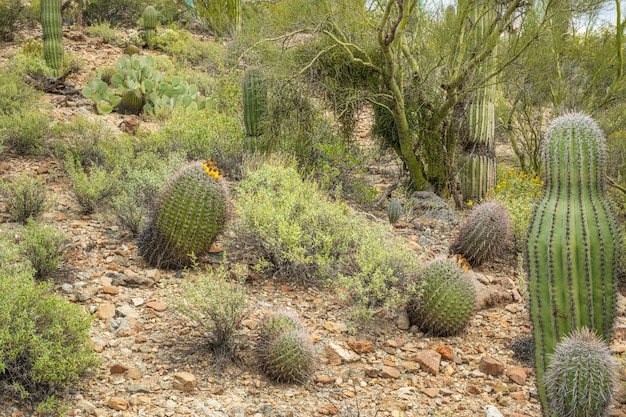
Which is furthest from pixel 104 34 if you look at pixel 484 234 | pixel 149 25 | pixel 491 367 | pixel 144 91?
pixel 491 367

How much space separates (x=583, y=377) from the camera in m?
3.05

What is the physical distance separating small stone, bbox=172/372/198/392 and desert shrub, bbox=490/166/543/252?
3796 millimetres

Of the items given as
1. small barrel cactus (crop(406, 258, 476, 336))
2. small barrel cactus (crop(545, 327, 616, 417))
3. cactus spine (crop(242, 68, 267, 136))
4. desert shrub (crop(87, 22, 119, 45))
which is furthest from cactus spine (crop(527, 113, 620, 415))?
desert shrub (crop(87, 22, 119, 45))

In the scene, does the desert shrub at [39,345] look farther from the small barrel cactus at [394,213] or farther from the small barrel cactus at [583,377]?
the small barrel cactus at [394,213]

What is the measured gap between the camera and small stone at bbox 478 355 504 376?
4.29 metres

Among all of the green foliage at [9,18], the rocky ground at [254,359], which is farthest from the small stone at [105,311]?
the green foliage at [9,18]

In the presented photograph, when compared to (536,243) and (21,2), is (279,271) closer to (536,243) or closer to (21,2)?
(536,243)

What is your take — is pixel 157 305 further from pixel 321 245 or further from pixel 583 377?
pixel 583 377

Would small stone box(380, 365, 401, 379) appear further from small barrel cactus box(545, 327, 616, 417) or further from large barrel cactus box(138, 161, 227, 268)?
large barrel cactus box(138, 161, 227, 268)

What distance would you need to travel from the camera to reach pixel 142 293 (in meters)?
4.65

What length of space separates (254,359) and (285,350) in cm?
31

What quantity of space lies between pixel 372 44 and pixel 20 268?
5379 millimetres

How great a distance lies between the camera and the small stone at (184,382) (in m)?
3.60

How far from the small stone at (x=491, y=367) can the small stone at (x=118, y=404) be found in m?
2.23
